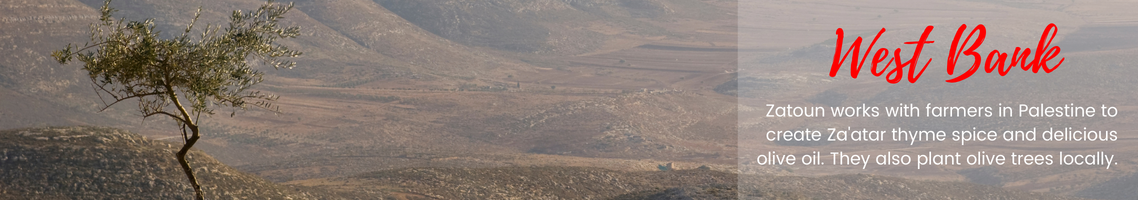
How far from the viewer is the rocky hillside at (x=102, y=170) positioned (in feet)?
61.9

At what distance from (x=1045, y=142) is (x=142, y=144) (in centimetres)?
5875

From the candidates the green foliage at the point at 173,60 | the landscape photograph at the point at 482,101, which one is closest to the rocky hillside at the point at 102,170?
the landscape photograph at the point at 482,101

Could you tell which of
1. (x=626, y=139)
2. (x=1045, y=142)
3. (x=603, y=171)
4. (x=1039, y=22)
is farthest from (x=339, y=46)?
(x=1039, y=22)

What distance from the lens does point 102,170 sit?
1964 cm

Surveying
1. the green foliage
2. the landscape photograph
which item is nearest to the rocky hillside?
the landscape photograph

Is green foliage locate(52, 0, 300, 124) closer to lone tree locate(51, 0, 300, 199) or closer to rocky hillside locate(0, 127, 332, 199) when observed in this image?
lone tree locate(51, 0, 300, 199)

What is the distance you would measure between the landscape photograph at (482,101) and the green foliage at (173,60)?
0.12ft

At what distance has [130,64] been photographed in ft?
38.0

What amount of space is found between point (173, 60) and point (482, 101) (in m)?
54.8

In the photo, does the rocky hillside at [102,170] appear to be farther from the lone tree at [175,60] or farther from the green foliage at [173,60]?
the green foliage at [173,60]

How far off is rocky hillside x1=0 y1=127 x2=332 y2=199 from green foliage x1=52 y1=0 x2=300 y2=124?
803cm

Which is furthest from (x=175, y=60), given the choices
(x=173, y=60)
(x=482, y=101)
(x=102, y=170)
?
(x=482, y=101)

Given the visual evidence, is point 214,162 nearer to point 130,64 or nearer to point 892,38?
point 130,64

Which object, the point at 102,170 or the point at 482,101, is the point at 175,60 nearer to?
the point at 102,170
